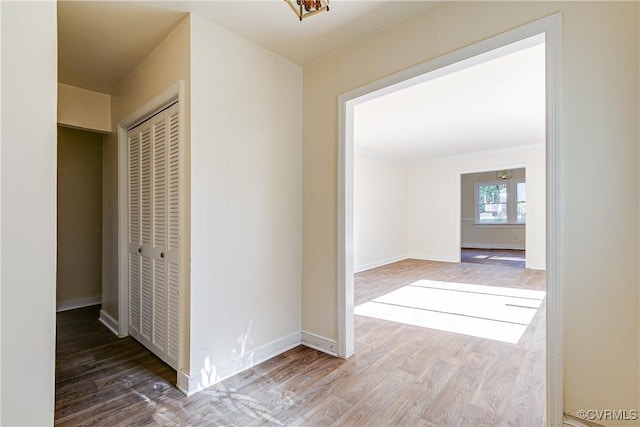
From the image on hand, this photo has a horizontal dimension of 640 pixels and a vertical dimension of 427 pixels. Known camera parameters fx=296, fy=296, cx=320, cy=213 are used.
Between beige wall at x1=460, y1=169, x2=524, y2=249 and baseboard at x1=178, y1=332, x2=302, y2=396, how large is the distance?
8786 millimetres

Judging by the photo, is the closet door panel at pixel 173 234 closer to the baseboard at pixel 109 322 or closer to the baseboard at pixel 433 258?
the baseboard at pixel 109 322

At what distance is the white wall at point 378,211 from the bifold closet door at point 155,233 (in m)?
3.60

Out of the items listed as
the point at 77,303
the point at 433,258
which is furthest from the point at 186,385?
the point at 433,258

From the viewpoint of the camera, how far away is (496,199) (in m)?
10.2

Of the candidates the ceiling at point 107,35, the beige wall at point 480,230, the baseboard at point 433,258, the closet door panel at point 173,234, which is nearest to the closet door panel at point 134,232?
the ceiling at point 107,35

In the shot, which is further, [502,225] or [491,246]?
[491,246]

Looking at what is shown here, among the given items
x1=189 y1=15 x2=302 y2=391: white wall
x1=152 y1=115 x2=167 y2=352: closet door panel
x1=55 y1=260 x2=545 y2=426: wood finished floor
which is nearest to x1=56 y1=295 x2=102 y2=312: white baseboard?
x1=55 y1=260 x2=545 y2=426: wood finished floor

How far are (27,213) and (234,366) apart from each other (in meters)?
1.62

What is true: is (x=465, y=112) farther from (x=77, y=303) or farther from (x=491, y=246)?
(x=491, y=246)

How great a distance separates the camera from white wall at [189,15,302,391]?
1.99 m

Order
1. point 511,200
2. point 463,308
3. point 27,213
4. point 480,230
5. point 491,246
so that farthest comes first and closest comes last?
point 480,230 < point 491,246 < point 511,200 < point 463,308 < point 27,213

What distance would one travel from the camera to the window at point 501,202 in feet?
31.7

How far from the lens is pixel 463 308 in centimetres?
359

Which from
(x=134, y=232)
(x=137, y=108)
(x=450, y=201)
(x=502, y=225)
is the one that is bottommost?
(x=502, y=225)
